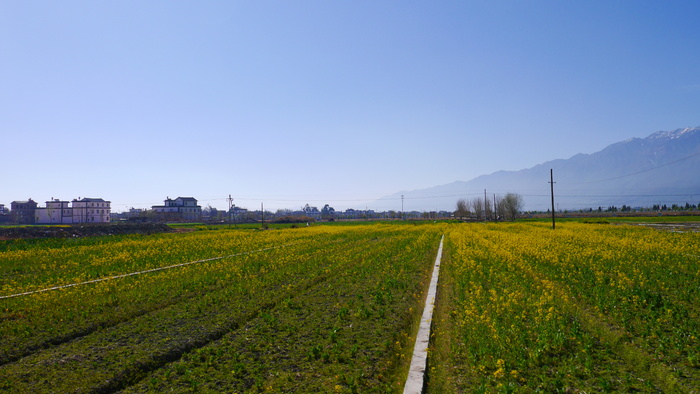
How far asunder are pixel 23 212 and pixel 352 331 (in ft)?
607

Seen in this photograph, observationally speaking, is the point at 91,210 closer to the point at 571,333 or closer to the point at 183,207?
the point at 183,207

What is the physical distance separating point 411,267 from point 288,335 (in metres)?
12.2

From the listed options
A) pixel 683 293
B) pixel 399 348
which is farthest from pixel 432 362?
pixel 683 293

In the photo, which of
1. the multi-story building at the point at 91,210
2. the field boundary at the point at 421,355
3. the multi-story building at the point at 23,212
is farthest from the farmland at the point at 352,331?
the multi-story building at the point at 23,212

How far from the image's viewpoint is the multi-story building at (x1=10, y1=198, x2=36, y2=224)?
453 feet

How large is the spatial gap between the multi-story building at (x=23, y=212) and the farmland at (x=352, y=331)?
15363 centimetres

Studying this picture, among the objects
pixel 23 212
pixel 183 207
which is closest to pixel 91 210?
pixel 23 212

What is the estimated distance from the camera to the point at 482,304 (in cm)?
1228

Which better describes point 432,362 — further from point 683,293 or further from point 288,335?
point 683,293

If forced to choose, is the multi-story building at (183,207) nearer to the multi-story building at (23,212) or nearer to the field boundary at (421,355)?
the multi-story building at (23,212)

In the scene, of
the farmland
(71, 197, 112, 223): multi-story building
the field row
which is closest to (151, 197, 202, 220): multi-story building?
(71, 197, 112, 223): multi-story building

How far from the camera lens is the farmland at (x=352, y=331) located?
7176mm

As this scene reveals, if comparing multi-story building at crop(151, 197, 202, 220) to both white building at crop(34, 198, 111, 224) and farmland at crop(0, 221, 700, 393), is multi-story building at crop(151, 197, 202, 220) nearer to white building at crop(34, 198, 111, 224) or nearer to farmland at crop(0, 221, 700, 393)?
white building at crop(34, 198, 111, 224)

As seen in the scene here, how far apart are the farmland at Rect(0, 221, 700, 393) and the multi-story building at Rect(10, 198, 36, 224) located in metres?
154
